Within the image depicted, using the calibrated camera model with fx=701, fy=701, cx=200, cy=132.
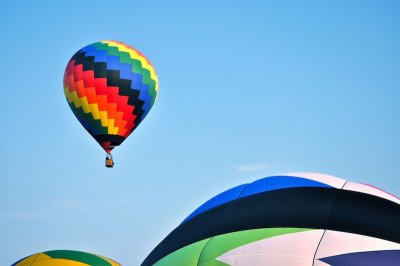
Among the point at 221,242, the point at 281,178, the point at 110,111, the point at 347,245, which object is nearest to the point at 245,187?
the point at 281,178

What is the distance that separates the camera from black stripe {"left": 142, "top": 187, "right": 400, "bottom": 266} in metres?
11.2

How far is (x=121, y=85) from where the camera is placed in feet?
98.9

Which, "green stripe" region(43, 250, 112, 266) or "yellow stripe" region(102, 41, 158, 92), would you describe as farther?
"yellow stripe" region(102, 41, 158, 92)

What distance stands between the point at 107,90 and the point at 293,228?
64.6 feet

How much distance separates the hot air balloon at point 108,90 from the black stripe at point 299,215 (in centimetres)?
1782

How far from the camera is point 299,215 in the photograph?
38.0ft

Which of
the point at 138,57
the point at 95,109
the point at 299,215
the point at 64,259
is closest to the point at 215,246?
the point at 299,215

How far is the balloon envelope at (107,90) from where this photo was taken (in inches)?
1180

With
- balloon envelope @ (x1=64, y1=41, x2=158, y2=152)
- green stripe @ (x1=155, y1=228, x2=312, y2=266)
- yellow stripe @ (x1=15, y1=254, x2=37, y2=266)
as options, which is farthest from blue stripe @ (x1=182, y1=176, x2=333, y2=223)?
balloon envelope @ (x1=64, y1=41, x2=158, y2=152)

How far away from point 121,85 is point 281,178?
18.1 metres

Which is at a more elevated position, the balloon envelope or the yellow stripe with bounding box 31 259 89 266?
the balloon envelope

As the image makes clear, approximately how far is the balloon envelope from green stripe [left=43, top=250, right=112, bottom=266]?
10065 millimetres

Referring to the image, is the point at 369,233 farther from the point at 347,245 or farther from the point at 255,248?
the point at 255,248

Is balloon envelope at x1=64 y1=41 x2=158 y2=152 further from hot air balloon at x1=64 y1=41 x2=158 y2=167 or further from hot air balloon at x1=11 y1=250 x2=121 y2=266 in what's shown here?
hot air balloon at x1=11 y1=250 x2=121 y2=266
